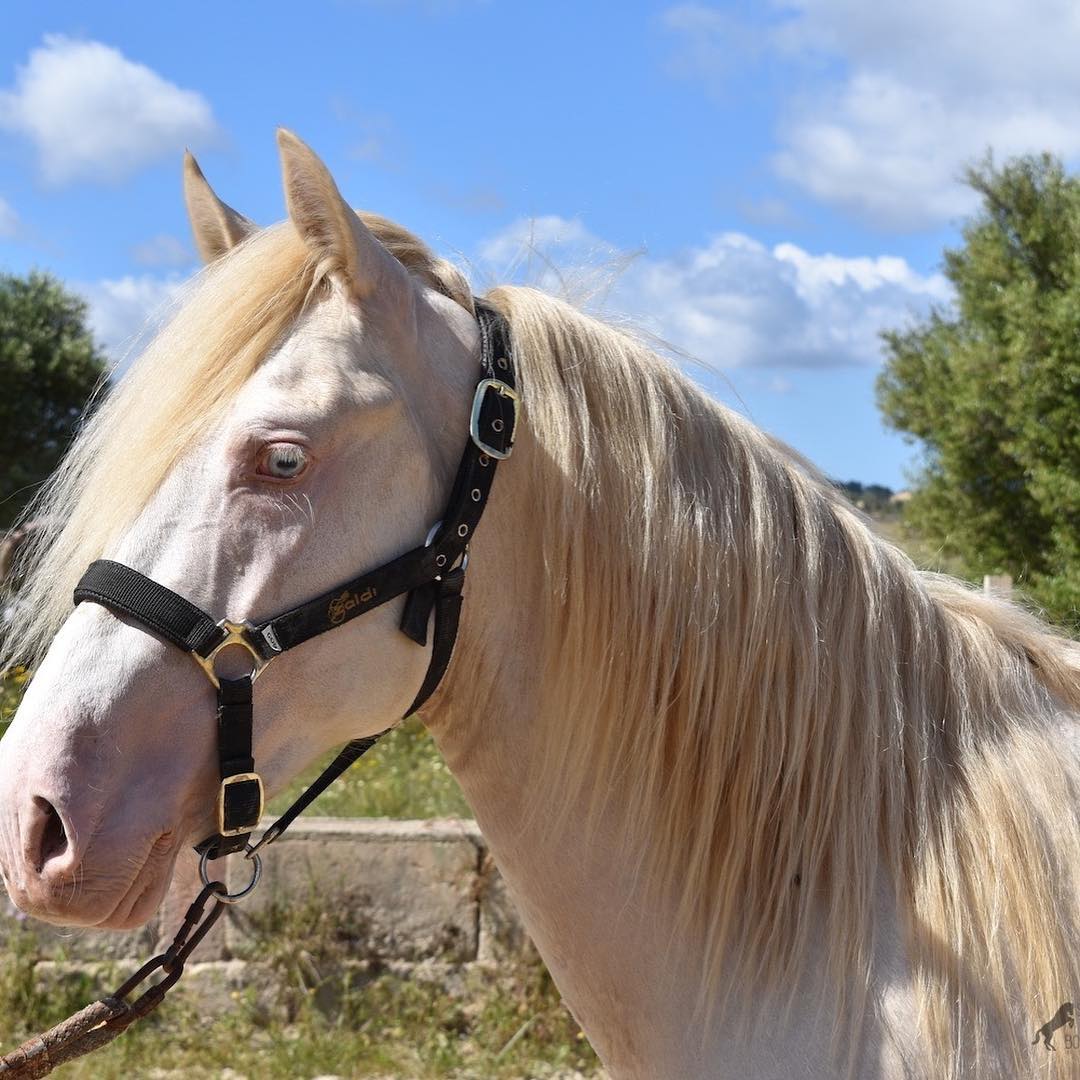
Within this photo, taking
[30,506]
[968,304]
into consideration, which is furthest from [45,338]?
[30,506]

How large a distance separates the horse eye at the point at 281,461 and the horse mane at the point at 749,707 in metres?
0.36

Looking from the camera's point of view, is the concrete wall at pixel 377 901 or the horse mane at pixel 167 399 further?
the concrete wall at pixel 377 901

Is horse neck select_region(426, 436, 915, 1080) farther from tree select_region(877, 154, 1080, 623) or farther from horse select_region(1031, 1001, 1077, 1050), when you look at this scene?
tree select_region(877, 154, 1080, 623)

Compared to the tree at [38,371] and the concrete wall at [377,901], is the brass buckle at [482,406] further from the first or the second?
the tree at [38,371]

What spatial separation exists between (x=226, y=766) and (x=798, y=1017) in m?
0.89

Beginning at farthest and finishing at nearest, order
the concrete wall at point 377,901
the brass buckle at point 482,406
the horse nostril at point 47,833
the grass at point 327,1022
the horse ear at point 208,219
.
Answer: the concrete wall at point 377,901, the grass at point 327,1022, the horse ear at point 208,219, the brass buckle at point 482,406, the horse nostril at point 47,833

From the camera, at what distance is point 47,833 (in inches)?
55.6

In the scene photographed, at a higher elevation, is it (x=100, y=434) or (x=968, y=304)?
(x=968, y=304)

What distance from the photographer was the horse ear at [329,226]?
1.54 metres

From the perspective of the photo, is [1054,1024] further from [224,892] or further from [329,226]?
[329,226]

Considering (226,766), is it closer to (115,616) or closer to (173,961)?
(115,616)

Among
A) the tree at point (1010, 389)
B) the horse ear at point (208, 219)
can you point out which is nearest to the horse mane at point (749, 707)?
the horse ear at point (208, 219)

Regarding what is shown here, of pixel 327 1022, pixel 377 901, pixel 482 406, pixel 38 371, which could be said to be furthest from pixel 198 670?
pixel 38 371

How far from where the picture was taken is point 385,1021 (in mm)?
4418
